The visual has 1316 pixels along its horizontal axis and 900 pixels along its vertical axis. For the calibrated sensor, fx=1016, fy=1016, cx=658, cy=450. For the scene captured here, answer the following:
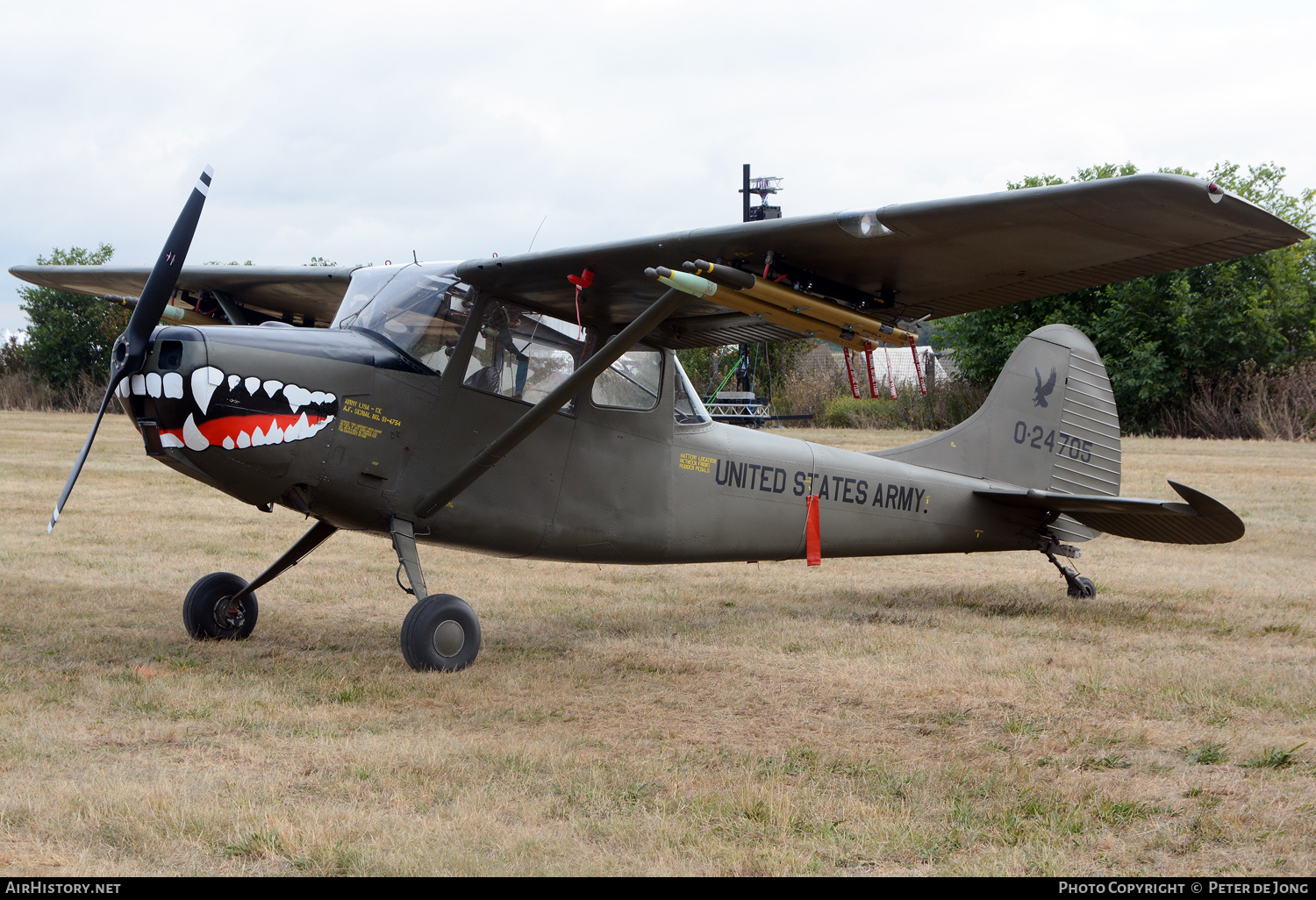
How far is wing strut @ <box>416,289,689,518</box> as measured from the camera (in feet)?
19.7

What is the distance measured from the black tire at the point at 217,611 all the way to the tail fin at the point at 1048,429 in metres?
5.80

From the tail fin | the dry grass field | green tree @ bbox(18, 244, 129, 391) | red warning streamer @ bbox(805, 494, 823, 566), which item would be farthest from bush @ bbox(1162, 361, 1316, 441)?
green tree @ bbox(18, 244, 129, 391)

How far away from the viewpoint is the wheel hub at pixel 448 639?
6211 millimetres

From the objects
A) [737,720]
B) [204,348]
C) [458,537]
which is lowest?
[737,720]

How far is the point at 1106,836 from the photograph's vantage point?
3705 mm

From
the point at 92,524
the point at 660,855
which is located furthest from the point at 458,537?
the point at 92,524

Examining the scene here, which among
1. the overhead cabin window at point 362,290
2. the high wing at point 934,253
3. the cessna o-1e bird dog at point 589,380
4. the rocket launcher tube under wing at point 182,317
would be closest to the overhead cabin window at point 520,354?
the cessna o-1e bird dog at point 589,380

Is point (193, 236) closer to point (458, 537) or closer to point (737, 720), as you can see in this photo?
point (458, 537)

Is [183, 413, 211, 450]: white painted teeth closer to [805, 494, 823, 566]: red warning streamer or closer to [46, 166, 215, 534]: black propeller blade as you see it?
[46, 166, 215, 534]: black propeller blade

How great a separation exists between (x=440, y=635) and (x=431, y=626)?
0.28ft

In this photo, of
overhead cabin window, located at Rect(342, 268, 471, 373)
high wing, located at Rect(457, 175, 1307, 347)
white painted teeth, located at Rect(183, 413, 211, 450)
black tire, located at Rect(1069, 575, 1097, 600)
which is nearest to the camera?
high wing, located at Rect(457, 175, 1307, 347)

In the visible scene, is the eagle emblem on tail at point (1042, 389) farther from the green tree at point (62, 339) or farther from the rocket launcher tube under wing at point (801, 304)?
the green tree at point (62, 339)

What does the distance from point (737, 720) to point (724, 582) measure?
4910 millimetres

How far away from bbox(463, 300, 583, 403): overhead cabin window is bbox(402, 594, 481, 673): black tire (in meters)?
1.43
